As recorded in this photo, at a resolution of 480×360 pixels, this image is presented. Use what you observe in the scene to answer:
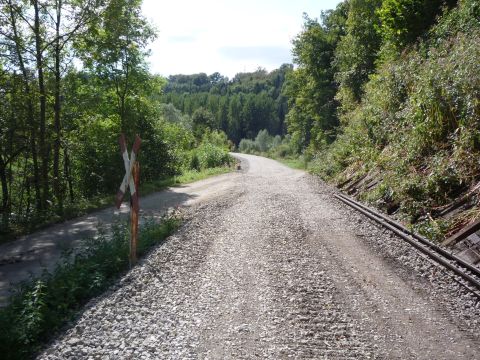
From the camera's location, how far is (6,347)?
4414 mm

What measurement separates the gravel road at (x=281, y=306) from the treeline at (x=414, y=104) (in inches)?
76.6

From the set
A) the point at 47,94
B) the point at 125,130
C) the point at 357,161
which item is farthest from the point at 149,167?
the point at 357,161

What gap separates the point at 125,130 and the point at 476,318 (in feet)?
63.7

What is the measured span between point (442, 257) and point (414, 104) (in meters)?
6.25

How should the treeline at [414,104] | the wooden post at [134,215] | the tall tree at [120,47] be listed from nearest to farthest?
the wooden post at [134,215] < the treeline at [414,104] < the tall tree at [120,47]

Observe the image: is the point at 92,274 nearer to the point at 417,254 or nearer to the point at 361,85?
the point at 417,254

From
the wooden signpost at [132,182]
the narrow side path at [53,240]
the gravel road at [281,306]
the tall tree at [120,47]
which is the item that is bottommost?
the narrow side path at [53,240]

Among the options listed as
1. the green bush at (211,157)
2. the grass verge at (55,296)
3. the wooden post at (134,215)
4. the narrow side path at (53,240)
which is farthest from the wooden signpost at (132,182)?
the green bush at (211,157)

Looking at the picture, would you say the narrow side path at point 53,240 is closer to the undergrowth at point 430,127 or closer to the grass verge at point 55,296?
the grass verge at point 55,296

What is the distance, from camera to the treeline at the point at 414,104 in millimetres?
8828

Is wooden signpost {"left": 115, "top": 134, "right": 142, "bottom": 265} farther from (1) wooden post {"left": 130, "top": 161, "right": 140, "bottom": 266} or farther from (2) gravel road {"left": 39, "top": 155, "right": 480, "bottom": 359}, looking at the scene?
(2) gravel road {"left": 39, "top": 155, "right": 480, "bottom": 359}

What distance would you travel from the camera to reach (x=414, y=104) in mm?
11586

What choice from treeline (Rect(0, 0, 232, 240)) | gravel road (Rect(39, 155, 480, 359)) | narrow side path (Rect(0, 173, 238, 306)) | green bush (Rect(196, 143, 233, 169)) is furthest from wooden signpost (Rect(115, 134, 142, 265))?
green bush (Rect(196, 143, 233, 169))

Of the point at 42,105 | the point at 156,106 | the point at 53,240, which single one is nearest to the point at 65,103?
the point at 42,105
